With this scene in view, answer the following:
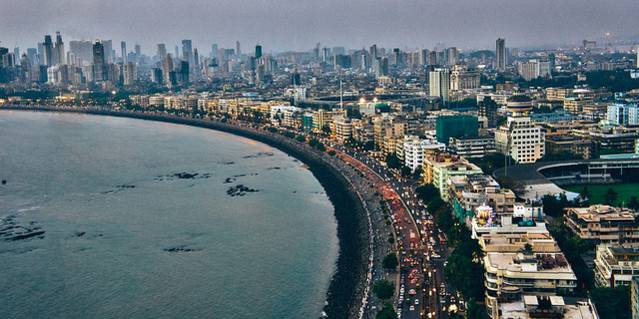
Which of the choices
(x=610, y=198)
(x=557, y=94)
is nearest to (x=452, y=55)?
(x=557, y=94)

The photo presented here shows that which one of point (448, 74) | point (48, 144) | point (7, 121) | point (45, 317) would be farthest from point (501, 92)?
point (45, 317)

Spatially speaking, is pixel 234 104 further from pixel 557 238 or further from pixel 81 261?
pixel 557 238

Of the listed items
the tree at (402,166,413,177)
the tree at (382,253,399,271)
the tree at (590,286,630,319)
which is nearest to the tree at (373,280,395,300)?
the tree at (382,253,399,271)

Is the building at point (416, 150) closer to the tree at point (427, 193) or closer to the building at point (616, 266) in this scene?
the tree at point (427, 193)

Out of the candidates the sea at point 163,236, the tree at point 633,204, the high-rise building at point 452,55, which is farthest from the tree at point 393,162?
the high-rise building at point 452,55

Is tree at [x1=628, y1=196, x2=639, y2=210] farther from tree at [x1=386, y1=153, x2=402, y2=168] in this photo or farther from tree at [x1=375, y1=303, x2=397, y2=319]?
→ tree at [x1=386, y1=153, x2=402, y2=168]

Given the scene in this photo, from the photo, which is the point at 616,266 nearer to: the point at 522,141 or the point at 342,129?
the point at 522,141
